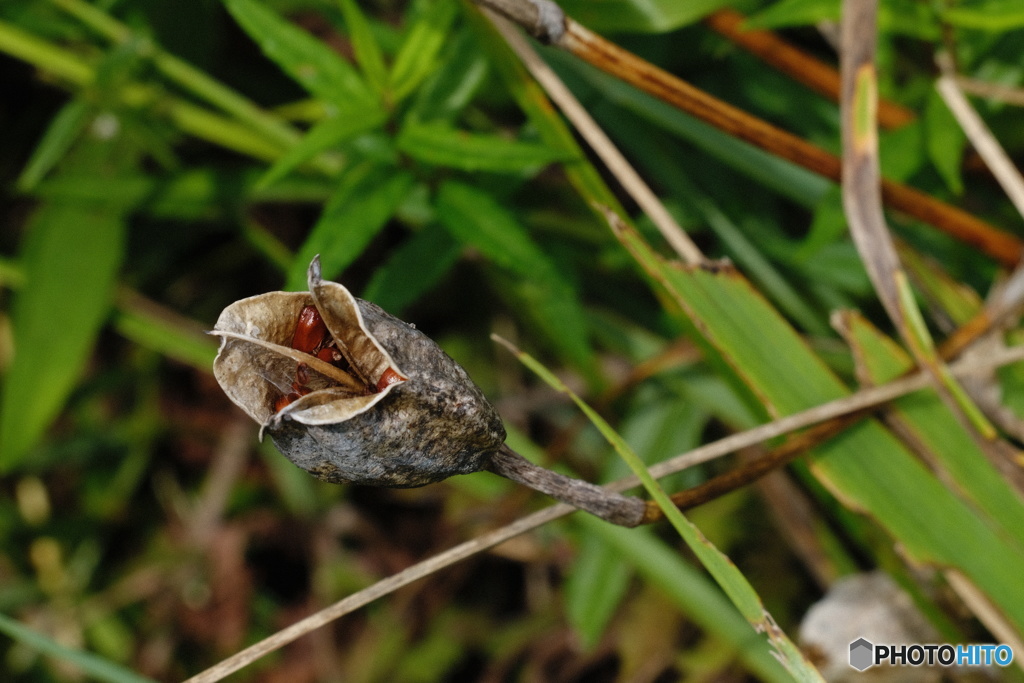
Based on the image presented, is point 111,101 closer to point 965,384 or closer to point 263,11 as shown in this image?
point 263,11

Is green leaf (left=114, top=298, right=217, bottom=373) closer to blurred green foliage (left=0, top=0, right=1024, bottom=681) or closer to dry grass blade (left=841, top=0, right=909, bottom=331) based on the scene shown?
blurred green foliage (left=0, top=0, right=1024, bottom=681)

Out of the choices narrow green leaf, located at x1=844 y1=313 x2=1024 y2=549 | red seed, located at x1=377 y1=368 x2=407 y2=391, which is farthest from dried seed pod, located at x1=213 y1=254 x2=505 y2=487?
narrow green leaf, located at x1=844 y1=313 x2=1024 y2=549

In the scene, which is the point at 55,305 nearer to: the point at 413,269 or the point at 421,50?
the point at 413,269

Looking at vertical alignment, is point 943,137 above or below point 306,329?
above

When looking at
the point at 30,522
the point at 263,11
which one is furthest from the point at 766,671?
the point at 30,522

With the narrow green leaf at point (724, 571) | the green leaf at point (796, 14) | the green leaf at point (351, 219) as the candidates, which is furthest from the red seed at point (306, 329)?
the green leaf at point (796, 14)

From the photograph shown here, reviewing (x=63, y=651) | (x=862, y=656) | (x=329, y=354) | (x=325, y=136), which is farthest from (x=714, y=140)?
(x=63, y=651)

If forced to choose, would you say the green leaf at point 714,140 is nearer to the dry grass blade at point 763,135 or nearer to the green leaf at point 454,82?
the dry grass blade at point 763,135
